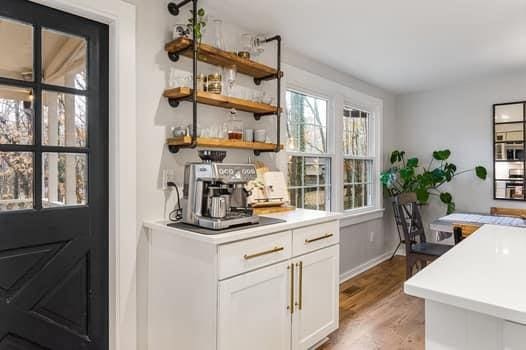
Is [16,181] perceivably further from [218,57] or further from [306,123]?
[306,123]

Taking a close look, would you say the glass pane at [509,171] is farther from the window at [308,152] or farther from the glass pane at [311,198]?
the glass pane at [311,198]

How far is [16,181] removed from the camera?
5.34ft

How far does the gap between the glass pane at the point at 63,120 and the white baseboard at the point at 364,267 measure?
2.96m

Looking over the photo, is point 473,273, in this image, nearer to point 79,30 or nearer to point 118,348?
point 118,348

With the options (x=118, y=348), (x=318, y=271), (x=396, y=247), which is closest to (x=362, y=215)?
(x=396, y=247)

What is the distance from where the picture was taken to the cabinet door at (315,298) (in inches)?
82.4

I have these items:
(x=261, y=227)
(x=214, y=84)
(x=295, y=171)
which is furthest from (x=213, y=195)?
(x=295, y=171)

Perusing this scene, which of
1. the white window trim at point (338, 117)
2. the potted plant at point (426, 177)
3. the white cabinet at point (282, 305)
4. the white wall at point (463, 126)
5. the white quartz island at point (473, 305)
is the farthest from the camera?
the potted plant at point (426, 177)

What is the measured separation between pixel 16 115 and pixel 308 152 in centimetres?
242

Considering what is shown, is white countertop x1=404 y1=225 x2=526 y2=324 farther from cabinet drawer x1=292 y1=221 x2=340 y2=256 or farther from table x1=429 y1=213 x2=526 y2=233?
table x1=429 y1=213 x2=526 y2=233

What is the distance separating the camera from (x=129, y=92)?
→ 6.21 feet

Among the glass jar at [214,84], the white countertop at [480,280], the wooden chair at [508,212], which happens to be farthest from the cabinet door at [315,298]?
the wooden chair at [508,212]

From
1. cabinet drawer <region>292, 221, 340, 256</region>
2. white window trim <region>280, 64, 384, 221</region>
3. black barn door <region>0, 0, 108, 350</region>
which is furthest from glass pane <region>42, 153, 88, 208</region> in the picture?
white window trim <region>280, 64, 384, 221</region>

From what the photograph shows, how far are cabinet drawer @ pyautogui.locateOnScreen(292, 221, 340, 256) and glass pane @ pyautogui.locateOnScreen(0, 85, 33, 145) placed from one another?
148 centimetres
